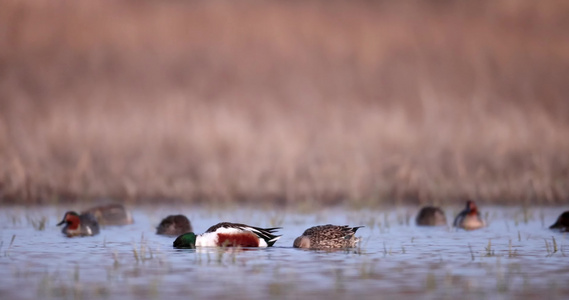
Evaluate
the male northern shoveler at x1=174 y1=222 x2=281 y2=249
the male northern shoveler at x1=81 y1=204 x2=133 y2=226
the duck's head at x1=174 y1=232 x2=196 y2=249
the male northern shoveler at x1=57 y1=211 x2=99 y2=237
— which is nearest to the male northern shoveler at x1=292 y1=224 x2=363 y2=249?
the male northern shoveler at x1=174 y1=222 x2=281 y2=249

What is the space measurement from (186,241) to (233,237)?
476 mm

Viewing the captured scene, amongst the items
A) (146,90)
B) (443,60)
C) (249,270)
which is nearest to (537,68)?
(443,60)

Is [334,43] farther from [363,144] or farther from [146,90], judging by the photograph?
[363,144]

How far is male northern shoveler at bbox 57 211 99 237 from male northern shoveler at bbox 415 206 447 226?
3846 mm

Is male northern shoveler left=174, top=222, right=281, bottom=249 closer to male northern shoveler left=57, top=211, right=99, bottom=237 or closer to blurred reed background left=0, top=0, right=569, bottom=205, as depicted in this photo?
male northern shoveler left=57, top=211, right=99, bottom=237

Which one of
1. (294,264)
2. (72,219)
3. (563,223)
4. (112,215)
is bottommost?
(294,264)

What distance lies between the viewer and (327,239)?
9.45 metres

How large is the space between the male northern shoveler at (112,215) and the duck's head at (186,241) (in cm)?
241

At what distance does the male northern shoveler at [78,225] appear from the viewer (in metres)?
10.6

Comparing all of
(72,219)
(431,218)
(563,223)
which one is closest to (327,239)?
(431,218)

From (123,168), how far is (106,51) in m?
7.45

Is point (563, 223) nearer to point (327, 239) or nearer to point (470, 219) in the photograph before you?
point (470, 219)

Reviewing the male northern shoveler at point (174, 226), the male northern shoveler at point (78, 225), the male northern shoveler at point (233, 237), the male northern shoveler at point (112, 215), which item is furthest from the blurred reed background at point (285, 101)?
the male northern shoveler at point (233, 237)

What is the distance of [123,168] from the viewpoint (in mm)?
14461
